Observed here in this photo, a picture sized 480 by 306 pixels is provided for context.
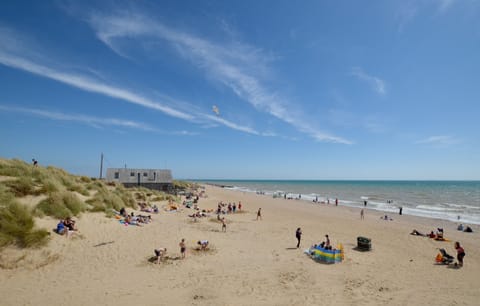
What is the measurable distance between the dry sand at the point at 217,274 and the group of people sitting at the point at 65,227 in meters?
0.33

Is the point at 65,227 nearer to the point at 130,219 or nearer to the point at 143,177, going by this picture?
the point at 130,219

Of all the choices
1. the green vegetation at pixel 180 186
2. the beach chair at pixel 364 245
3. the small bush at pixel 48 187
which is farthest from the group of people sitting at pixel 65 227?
the green vegetation at pixel 180 186

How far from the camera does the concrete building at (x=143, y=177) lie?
3381cm

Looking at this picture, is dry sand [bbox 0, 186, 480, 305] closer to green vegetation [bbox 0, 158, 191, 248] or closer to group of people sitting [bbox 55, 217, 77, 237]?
group of people sitting [bbox 55, 217, 77, 237]

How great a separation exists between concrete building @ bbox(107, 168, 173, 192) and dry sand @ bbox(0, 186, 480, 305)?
75.8 ft

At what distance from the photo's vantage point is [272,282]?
783 cm

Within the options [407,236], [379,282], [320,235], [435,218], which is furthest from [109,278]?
[435,218]

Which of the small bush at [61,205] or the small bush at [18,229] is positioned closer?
the small bush at [18,229]

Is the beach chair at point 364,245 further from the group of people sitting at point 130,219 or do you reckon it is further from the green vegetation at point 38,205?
the green vegetation at point 38,205

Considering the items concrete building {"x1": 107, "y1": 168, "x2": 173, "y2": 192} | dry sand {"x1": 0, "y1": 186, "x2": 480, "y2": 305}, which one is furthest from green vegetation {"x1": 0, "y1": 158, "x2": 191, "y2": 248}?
concrete building {"x1": 107, "y1": 168, "x2": 173, "y2": 192}

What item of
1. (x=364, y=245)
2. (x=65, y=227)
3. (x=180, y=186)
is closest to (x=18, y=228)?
(x=65, y=227)

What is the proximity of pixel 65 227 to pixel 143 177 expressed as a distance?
88.8 feet

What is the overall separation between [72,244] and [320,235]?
1370 cm

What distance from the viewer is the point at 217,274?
8328 mm
